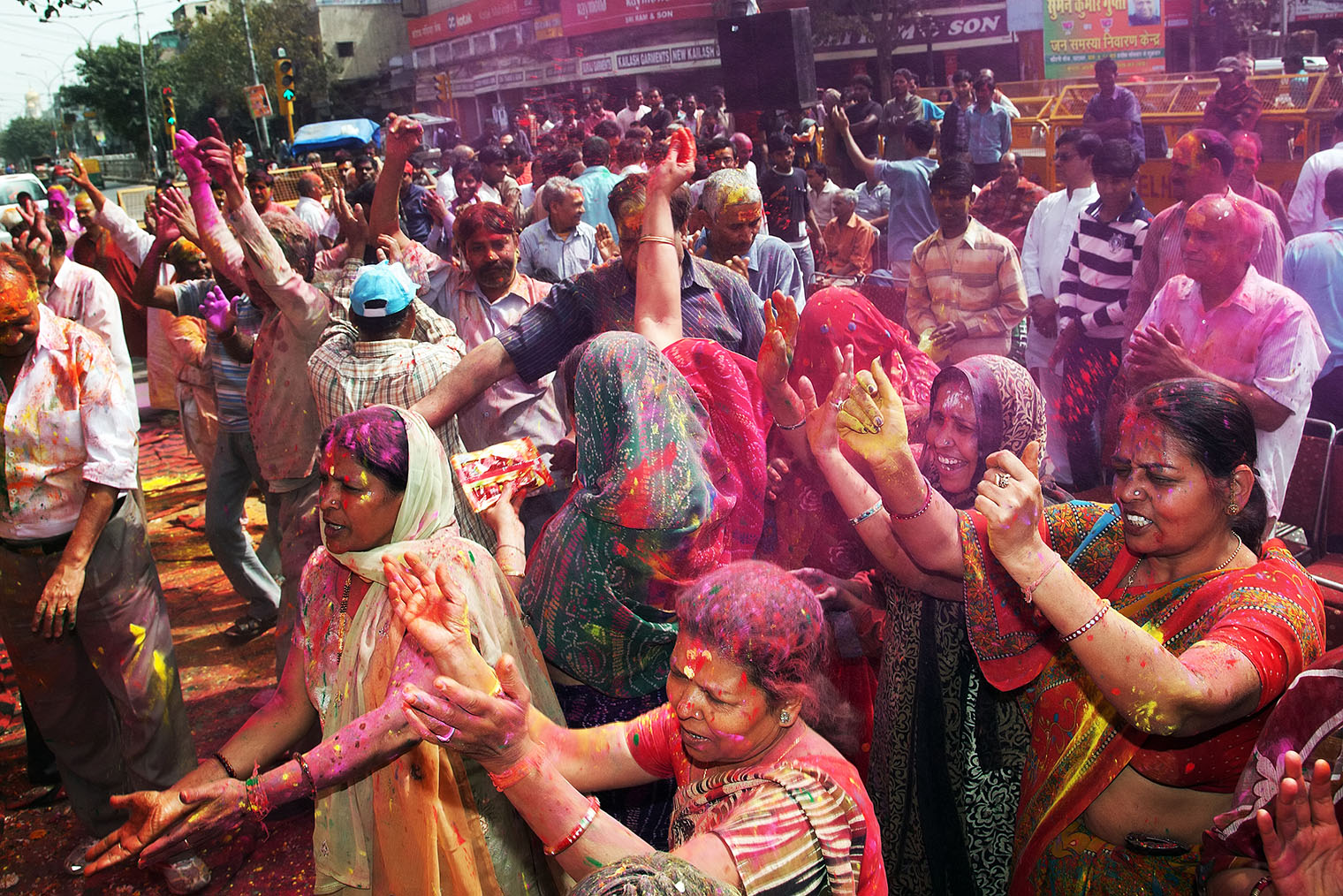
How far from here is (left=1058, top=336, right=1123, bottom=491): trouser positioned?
4965mm

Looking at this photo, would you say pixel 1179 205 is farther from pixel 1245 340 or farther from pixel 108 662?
pixel 108 662

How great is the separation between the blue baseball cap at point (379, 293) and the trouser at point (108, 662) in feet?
3.93

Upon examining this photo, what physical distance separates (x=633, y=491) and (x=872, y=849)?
35.4 inches

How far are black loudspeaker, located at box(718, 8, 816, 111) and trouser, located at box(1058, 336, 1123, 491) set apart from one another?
200 inches

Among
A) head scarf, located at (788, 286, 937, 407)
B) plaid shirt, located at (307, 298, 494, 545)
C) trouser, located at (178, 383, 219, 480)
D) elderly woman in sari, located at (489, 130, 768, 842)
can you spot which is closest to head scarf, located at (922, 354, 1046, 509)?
elderly woman in sari, located at (489, 130, 768, 842)

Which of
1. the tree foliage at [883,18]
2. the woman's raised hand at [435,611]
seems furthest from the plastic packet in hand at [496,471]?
the tree foliage at [883,18]

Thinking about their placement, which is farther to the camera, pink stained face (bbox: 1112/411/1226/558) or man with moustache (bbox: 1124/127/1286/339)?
man with moustache (bbox: 1124/127/1286/339)

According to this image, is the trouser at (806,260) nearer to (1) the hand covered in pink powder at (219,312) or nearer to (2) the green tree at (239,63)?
(1) the hand covered in pink powder at (219,312)

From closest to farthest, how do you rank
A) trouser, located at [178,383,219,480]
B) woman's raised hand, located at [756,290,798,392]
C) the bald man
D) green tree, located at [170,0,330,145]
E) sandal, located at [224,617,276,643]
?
woman's raised hand, located at [756,290,798,392] < the bald man < sandal, located at [224,617,276,643] < trouser, located at [178,383,219,480] < green tree, located at [170,0,330,145]

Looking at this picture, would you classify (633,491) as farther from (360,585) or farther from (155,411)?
(155,411)

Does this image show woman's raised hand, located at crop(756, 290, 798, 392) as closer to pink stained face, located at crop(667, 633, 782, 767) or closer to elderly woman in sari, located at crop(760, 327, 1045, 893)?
elderly woman in sari, located at crop(760, 327, 1045, 893)

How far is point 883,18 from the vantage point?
36.8 ft

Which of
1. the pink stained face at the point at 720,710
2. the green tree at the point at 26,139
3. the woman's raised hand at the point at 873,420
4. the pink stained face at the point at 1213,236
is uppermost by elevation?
the green tree at the point at 26,139

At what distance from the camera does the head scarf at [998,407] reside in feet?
8.56
